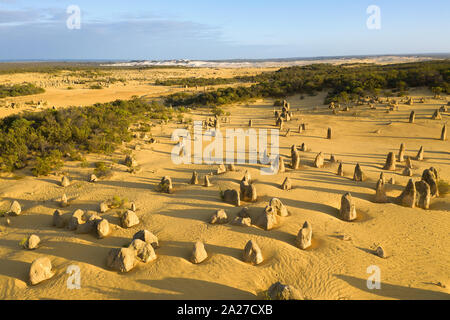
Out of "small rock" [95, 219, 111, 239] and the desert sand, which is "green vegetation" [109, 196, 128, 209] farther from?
"small rock" [95, 219, 111, 239]

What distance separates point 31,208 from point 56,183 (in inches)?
98.0

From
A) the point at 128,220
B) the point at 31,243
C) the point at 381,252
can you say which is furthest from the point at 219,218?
the point at 31,243

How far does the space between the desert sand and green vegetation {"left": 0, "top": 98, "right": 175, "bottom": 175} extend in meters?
→ 0.88

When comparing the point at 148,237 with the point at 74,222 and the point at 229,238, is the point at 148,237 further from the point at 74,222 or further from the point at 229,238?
the point at 74,222

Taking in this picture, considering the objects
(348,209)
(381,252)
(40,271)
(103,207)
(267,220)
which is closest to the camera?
(40,271)

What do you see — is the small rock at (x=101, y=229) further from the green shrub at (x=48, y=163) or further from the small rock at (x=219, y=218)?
the green shrub at (x=48, y=163)

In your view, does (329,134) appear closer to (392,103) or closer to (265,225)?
(392,103)

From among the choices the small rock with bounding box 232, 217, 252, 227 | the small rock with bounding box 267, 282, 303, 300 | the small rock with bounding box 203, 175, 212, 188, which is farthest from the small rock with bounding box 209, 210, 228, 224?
the small rock with bounding box 267, 282, 303, 300

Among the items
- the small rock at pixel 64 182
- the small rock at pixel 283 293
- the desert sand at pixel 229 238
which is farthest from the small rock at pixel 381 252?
the small rock at pixel 64 182

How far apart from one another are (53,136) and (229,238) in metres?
13.8

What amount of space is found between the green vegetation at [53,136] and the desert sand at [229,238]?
0.88 metres

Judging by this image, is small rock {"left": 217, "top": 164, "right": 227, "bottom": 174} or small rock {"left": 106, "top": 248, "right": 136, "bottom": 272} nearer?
small rock {"left": 106, "top": 248, "right": 136, "bottom": 272}

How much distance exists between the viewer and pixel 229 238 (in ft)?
28.1

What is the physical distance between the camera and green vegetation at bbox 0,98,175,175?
47.3 ft
